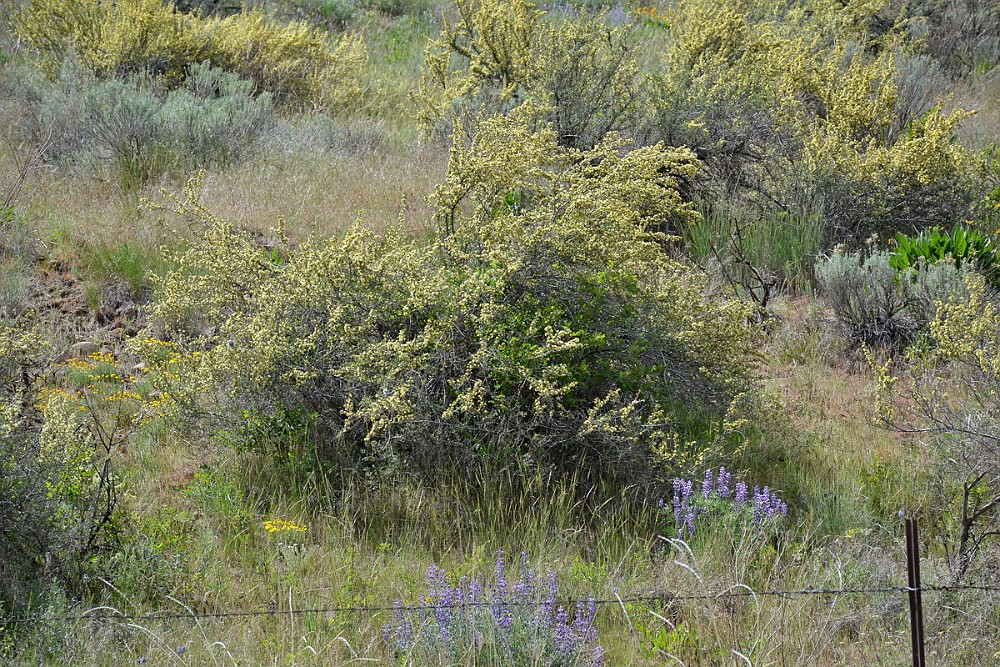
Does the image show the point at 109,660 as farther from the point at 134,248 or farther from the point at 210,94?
the point at 210,94

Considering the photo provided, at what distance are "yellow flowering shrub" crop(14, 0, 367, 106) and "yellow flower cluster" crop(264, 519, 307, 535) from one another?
695 cm

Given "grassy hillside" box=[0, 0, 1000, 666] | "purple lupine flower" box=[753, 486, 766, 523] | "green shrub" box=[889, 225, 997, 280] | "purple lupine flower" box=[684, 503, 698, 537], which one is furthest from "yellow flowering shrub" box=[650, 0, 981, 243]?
"purple lupine flower" box=[684, 503, 698, 537]

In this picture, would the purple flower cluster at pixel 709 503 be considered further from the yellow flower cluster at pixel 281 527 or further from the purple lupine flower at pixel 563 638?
the yellow flower cluster at pixel 281 527

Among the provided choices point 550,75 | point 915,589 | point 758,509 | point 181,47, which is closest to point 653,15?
point 181,47

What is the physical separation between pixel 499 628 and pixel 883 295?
13.8ft

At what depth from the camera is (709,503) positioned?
14.2 feet

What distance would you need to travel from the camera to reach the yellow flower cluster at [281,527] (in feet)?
14.1

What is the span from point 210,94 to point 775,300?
6.04 metres

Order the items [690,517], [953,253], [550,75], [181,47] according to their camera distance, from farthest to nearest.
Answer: [181,47] < [550,75] < [953,253] < [690,517]

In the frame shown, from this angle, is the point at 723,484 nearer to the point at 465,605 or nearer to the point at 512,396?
the point at 512,396

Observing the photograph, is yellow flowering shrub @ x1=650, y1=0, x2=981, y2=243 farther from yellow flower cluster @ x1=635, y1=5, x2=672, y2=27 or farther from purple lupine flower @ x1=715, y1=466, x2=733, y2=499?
yellow flower cluster @ x1=635, y1=5, x2=672, y2=27

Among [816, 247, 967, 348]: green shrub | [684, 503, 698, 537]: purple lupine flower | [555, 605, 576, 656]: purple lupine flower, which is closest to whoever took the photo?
[555, 605, 576, 656]: purple lupine flower

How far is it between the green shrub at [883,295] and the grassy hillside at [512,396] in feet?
0.08

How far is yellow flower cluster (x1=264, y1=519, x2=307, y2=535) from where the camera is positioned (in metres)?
4.31
